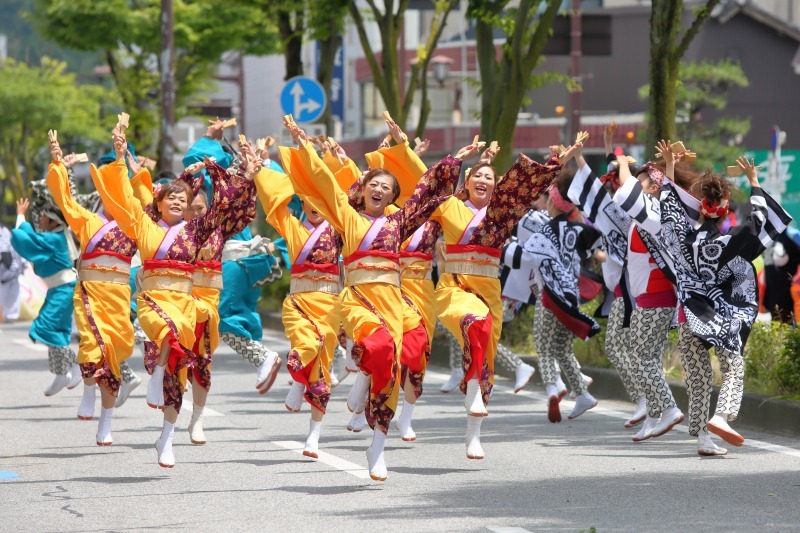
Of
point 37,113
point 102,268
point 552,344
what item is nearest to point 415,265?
point 552,344

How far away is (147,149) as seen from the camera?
3784cm

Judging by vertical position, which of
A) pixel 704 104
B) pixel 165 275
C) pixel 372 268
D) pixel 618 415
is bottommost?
pixel 618 415

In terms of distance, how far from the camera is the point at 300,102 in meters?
20.9

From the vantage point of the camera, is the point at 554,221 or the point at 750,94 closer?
the point at 554,221

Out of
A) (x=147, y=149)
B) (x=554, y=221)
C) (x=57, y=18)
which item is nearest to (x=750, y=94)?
(x=147, y=149)

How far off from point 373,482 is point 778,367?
11.8ft

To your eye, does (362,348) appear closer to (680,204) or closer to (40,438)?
(680,204)

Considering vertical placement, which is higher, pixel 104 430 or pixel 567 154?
pixel 567 154

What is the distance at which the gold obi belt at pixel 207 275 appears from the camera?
10.1 meters

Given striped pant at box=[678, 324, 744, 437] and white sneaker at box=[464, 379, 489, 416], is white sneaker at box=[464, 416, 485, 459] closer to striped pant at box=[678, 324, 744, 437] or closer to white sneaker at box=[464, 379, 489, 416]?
white sneaker at box=[464, 379, 489, 416]

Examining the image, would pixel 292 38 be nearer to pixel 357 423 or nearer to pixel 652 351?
pixel 357 423

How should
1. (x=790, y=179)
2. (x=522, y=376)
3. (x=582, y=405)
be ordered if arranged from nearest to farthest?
(x=582, y=405)
(x=522, y=376)
(x=790, y=179)

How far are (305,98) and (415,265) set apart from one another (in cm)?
1095

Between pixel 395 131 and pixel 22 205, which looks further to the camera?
pixel 22 205
